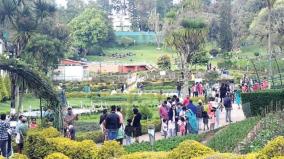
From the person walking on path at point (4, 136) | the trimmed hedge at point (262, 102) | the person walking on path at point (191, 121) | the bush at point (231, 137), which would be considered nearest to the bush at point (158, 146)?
the bush at point (231, 137)

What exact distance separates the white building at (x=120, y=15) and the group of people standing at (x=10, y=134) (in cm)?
10260

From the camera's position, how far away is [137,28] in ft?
370

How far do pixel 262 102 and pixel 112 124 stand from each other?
8.15 m

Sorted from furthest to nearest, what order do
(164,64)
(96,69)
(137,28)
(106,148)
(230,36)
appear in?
(137,28), (230,36), (96,69), (164,64), (106,148)

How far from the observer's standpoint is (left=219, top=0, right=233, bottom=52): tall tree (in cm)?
8061

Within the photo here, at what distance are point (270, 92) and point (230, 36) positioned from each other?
190 ft

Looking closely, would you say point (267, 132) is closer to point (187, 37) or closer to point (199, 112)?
point (199, 112)

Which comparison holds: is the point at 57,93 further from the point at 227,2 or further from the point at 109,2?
the point at 109,2

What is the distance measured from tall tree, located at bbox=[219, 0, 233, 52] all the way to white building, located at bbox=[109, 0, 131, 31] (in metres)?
39.4

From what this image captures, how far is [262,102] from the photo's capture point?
76.0 ft

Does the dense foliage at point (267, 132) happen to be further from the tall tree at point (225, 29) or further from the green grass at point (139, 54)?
the tall tree at point (225, 29)

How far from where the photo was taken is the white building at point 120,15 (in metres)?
122

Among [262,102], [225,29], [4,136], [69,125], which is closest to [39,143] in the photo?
[4,136]

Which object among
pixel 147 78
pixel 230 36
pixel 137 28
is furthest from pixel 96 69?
pixel 137 28
